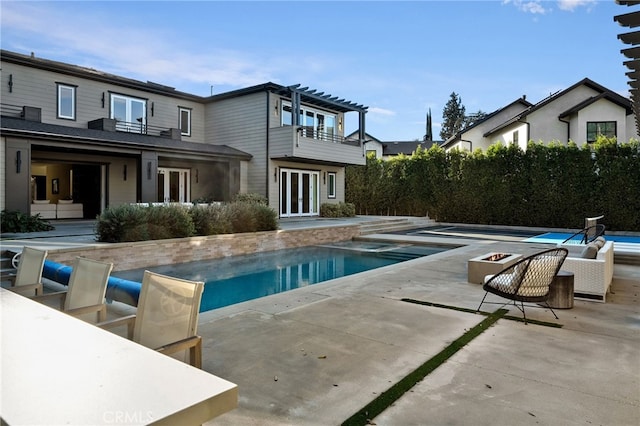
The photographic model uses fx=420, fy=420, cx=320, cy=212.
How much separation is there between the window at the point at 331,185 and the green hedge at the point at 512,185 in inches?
85.4

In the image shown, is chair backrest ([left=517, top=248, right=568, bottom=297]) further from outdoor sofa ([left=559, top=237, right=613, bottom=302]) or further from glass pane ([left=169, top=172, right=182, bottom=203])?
glass pane ([left=169, top=172, right=182, bottom=203])

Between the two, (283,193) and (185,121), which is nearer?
(283,193)

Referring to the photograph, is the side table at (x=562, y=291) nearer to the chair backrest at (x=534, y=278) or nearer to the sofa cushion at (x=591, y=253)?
the chair backrest at (x=534, y=278)

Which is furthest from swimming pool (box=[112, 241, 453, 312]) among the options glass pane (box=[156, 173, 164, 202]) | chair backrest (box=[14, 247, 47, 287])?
glass pane (box=[156, 173, 164, 202])

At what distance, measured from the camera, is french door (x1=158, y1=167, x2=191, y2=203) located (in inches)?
691

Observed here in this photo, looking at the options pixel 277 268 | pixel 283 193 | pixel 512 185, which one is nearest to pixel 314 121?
pixel 283 193

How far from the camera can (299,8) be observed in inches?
468

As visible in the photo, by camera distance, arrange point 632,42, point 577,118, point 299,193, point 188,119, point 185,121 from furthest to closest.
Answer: point 577,118
point 299,193
point 188,119
point 185,121
point 632,42

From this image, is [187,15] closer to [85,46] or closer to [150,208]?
[150,208]

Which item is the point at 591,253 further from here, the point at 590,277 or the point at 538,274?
the point at 538,274

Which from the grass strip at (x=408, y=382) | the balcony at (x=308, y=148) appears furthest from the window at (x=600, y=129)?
the grass strip at (x=408, y=382)

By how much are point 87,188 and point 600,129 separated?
935 inches

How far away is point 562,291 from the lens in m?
5.25

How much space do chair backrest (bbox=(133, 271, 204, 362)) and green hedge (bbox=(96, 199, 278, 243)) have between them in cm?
724
